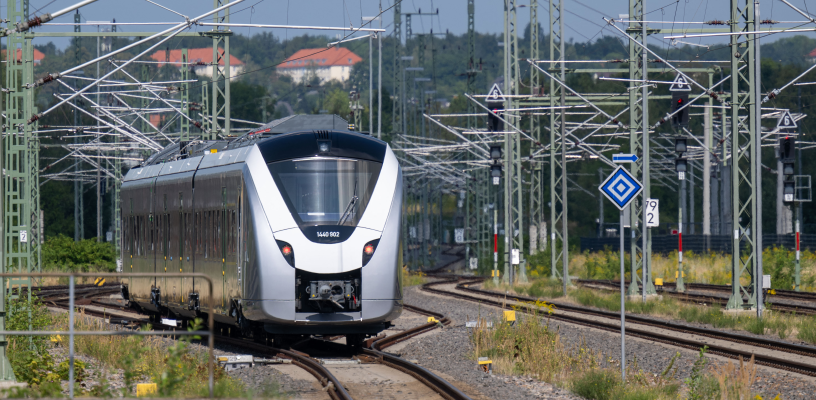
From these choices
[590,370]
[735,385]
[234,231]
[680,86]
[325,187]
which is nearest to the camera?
[735,385]

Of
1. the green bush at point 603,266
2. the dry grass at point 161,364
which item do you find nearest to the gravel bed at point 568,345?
the dry grass at point 161,364

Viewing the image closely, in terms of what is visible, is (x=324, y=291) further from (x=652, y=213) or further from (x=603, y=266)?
(x=603, y=266)

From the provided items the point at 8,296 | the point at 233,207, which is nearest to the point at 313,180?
the point at 233,207

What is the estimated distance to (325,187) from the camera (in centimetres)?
1591

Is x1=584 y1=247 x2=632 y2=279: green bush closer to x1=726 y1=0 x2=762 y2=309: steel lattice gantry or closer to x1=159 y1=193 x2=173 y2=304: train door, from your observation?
x1=726 y1=0 x2=762 y2=309: steel lattice gantry

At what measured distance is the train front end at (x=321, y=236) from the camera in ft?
50.5

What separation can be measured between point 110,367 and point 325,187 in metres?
4.08

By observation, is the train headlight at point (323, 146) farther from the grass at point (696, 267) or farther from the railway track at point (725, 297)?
the grass at point (696, 267)

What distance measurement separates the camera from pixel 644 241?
2725 centimetres

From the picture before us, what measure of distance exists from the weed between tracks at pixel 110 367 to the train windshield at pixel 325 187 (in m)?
2.62

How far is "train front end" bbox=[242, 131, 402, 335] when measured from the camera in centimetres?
1538

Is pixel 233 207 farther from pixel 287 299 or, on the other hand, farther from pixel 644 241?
pixel 644 241

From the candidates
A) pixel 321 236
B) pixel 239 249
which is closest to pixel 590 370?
pixel 321 236

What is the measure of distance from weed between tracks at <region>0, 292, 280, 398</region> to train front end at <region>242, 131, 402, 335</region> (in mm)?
1522
